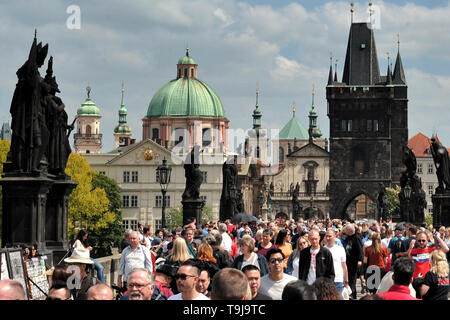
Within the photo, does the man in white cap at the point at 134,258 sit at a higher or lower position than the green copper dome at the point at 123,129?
lower

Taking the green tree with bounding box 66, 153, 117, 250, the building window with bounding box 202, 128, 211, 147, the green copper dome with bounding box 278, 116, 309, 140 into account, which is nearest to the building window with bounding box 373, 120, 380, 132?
the building window with bounding box 202, 128, 211, 147

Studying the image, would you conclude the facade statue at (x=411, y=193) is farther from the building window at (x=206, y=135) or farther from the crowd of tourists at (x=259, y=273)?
the building window at (x=206, y=135)

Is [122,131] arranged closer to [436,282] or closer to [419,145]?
[419,145]

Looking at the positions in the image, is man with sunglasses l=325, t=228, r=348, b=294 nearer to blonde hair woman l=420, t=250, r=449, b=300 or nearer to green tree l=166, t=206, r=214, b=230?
blonde hair woman l=420, t=250, r=449, b=300

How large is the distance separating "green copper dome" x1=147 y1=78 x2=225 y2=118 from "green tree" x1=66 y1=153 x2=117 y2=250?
164ft

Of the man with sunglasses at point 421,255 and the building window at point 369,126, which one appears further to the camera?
the building window at point 369,126

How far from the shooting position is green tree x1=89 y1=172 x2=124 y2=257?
2874 inches

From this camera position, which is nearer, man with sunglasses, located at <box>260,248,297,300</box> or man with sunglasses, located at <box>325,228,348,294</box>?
man with sunglasses, located at <box>260,248,297,300</box>

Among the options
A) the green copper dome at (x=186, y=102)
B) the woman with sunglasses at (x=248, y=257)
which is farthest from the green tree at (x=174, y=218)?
the woman with sunglasses at (x=248, y=257)

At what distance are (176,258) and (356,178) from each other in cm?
8918

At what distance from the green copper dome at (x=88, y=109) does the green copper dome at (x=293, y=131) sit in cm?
4156

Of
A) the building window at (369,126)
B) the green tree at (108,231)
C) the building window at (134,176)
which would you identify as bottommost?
the green tree at (108,231)

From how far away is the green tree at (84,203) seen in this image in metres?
66.5
